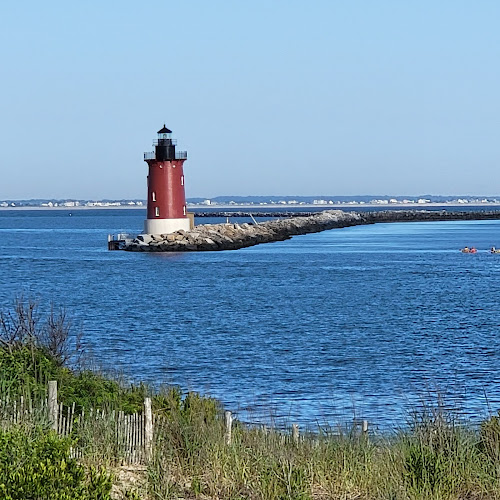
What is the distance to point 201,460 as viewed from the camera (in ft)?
30.3

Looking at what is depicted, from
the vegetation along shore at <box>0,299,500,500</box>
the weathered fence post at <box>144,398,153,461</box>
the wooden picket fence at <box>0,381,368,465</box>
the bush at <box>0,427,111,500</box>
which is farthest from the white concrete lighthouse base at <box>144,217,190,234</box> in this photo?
the bush at <box>0,427,111,500</box>

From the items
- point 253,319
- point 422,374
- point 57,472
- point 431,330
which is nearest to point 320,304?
point 253,319

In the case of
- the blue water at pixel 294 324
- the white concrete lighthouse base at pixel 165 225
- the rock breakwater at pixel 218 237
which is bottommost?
the blue water at pixel 294 324

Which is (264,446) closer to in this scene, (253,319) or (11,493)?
(11,493)

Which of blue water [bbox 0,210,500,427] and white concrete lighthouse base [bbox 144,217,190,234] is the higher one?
white concrete lighthouse base [bbox 144,217,190,234]

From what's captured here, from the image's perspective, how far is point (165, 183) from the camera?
5697 centimetres

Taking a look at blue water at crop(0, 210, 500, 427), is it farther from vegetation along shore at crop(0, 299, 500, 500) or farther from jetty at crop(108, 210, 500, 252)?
vegetation along shore at crop(0, 299, 500, 500)

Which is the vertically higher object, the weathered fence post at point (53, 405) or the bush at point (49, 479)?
the bush at point (49, 479)

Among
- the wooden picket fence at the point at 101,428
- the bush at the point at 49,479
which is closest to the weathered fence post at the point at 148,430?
the wooden picket fence at the point at 101,428

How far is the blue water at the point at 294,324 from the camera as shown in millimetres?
18094

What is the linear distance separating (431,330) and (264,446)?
19.4 meters

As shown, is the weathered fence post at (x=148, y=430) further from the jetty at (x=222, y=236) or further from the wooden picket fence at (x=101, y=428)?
the jetty at (x=222, y=236)

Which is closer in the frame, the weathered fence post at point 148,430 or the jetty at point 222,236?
the weathered fence post at point 148,430

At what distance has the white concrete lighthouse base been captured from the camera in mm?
59812
